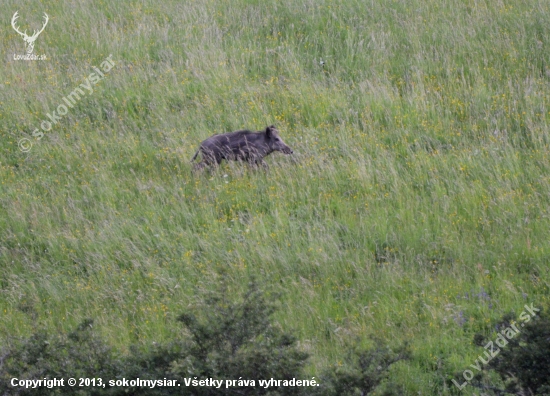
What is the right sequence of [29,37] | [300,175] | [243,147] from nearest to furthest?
[300,175]
[243,147]
[29,37]

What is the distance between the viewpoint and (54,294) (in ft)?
29.1

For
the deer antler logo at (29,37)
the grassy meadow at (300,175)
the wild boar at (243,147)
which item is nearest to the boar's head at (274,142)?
the wild boar at (243,147)

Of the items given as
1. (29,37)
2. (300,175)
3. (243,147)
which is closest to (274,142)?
(243,147)

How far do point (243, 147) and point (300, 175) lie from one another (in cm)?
104

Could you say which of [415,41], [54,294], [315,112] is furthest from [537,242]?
[415,41]

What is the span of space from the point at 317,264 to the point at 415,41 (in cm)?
793

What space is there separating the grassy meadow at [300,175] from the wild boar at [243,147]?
0.21 meters

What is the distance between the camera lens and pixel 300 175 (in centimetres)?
1088

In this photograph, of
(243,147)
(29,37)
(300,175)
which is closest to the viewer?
(300,175)

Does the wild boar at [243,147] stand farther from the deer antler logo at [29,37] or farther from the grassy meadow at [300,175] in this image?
the deer antler logo at [29,37]

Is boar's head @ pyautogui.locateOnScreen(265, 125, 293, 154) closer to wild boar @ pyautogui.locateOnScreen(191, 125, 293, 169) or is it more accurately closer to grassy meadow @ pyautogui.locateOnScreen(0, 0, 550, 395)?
wild boar @ pyautogui.locateOnScreen(191, 125, 293, 169)

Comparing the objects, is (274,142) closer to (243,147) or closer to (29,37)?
(243,147)

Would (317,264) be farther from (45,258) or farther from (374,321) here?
(45,258)

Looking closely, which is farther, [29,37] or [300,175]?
[29,37]
